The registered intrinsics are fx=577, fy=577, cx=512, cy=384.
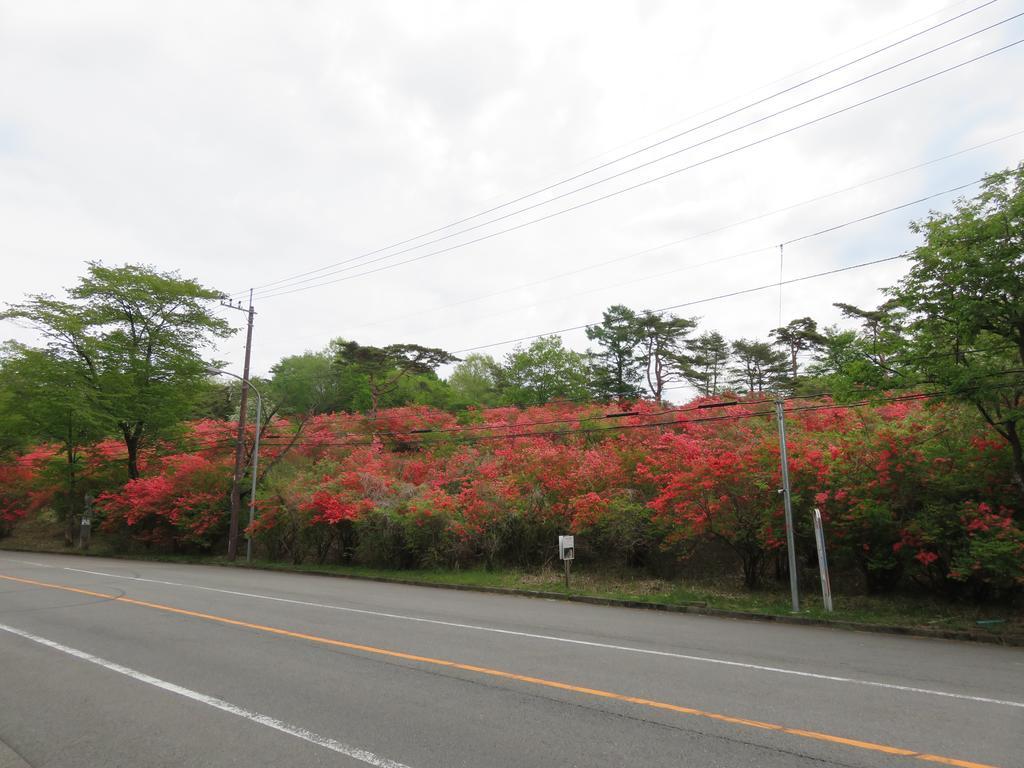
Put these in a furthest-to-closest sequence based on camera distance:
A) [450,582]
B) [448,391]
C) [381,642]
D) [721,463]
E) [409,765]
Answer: [448,391], [450,582], [721,463], [381,642], [409,765]

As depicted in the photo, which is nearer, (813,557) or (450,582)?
(813,557)

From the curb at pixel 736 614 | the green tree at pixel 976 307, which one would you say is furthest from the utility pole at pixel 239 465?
the green tree at pixel 976 307

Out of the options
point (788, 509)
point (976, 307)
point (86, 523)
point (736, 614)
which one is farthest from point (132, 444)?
point (976, 307)

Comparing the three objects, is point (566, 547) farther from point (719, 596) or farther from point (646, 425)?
point (646, 425)

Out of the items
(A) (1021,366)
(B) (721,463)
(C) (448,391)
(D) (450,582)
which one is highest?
(C) (448,391)

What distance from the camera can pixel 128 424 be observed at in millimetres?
30750

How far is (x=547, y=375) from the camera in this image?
139 ft

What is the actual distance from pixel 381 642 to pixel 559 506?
11.0m

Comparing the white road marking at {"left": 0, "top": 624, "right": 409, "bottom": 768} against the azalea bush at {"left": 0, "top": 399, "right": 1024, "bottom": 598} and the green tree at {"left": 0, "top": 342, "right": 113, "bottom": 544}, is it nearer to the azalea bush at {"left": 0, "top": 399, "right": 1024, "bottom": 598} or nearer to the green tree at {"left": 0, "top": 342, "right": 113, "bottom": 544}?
the azalea bush at {"left": 0, "top": 399, "right": 1024, "bottom": 598}

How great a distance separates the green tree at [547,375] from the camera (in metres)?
41.6

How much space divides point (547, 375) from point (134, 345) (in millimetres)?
25623

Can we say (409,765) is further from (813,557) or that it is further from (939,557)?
(813,557)

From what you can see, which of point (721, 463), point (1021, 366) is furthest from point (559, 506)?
point (1021, 366)

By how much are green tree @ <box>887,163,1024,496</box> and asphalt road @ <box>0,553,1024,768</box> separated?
4.51 meters
